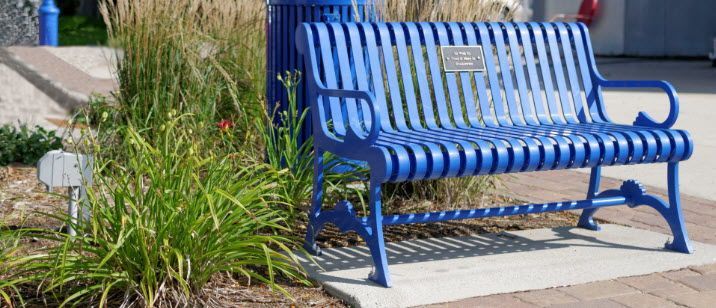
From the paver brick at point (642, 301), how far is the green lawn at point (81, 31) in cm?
1534

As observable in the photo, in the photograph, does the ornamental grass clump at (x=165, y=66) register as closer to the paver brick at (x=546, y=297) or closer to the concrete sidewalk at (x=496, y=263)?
the concrete sidewalk at (x=496, y=263)

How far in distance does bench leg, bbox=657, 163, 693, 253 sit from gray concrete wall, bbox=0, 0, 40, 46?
1234 cm

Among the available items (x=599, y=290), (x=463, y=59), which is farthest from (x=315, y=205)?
(x=599, y=290)

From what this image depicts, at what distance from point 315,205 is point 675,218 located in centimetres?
163

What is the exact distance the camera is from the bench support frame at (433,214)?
14.5 ft

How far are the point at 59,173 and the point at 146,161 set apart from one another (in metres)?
0.58

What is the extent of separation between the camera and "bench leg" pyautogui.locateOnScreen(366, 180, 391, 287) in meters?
4.36

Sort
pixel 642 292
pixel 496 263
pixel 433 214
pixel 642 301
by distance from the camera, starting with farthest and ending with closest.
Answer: pixel 496 263
pixel 433 214
pixel 642 292
pixel 642 301

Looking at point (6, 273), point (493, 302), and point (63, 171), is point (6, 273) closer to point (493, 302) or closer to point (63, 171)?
point (63, 171)

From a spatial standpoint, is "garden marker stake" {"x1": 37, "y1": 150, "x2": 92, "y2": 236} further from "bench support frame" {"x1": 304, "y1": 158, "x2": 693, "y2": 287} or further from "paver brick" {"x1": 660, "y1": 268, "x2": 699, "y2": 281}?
"paver brick" {"x1": 660, "y1": 268, "x2": 699, "y2": 281}

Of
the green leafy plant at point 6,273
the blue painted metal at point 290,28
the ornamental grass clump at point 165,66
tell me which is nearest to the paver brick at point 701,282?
the blue painted metal at point 290,28

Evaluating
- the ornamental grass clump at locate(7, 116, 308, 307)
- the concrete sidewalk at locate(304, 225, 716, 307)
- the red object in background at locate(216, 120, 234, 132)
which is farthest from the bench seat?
the red object in background at locate(216, 120, 234, 132)

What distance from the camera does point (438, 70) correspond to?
17.0ft

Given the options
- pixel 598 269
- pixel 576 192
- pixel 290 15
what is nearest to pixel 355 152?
pixel 598 269
